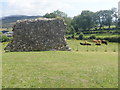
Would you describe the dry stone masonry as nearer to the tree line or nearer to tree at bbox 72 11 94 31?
the tree line

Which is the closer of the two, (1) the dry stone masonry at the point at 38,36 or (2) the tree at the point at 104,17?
(1) the dry stone masonry at the point at 38,36

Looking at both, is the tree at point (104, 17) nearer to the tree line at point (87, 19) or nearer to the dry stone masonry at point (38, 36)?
the tree line at point (87, 19)

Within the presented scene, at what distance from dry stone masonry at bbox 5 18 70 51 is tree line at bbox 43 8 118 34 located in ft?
179

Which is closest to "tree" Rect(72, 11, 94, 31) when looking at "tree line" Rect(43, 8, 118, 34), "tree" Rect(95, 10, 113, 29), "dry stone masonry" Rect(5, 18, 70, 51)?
"tree line" Rect(43, 8, 118, 34)

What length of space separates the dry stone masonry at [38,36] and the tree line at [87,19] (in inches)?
2151

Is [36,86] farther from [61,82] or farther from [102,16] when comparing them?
[102,16]

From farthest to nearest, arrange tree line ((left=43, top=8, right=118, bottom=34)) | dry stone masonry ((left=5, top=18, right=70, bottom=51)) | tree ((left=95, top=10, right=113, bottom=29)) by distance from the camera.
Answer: tree ((left=95, top=10, right=113, bottom=29)) → tree line ((left=43, top=8, right=118, bottom=34)) → dry stone masonry ((left=5, top=18, right=70, bottom=51))

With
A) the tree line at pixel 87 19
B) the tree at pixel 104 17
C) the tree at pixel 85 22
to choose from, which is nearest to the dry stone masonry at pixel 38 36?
the tree line at pixel 87 19

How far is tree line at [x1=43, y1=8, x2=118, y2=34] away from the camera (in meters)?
97.3

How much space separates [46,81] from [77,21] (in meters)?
90.8

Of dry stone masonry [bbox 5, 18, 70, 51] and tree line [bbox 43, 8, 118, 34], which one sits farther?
tree line [bbox 43, 8, 118, 34]

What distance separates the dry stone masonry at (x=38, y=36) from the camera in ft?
109

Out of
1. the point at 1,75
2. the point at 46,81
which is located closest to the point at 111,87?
the point at 46,81

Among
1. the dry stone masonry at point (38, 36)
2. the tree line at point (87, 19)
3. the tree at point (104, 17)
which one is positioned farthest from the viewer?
the tree at point (104, 17)
